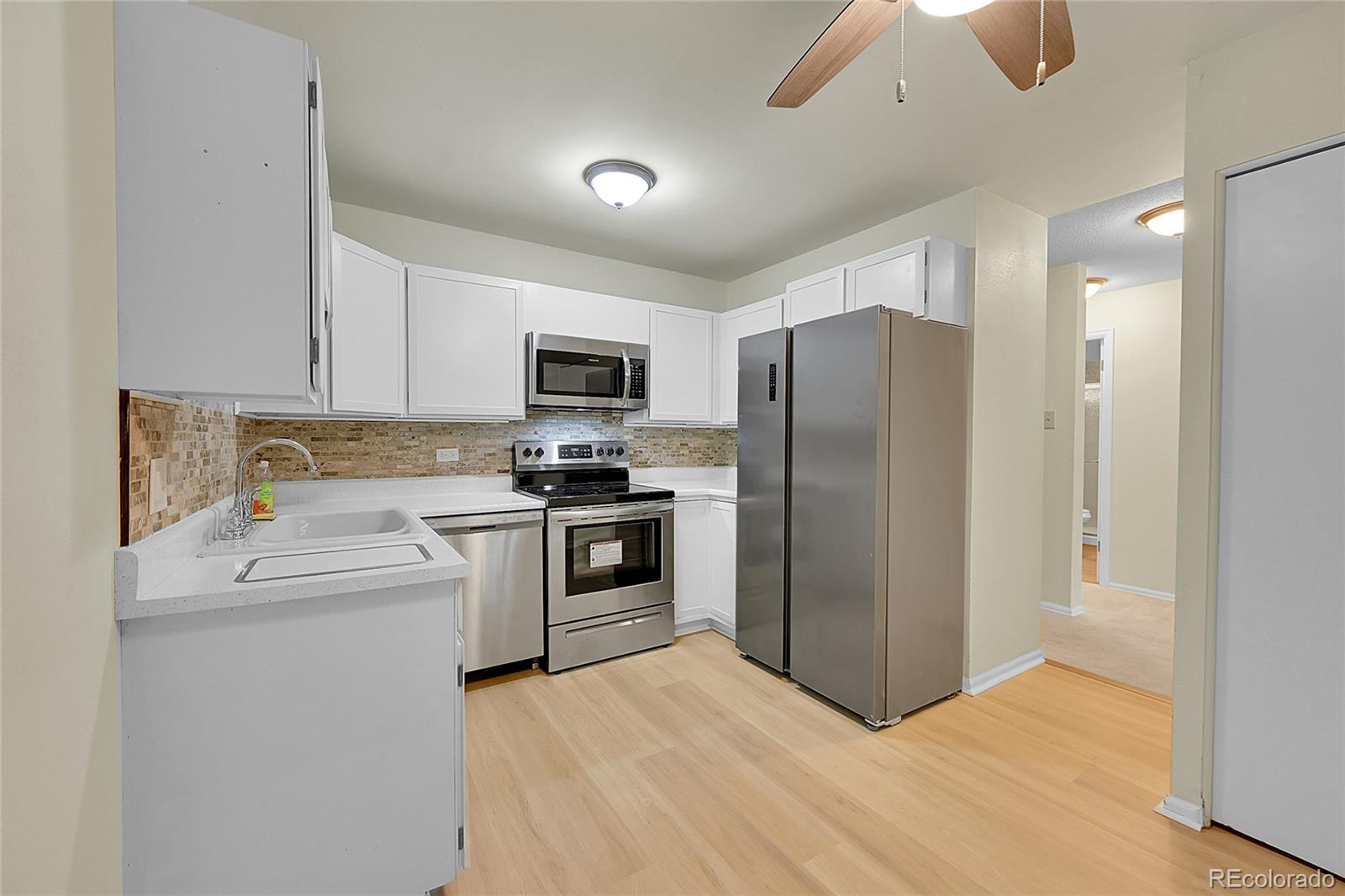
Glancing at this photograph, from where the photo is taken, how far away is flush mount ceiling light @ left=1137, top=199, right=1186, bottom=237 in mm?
3023

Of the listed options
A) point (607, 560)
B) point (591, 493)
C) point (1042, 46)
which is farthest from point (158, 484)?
point (1042, 46)

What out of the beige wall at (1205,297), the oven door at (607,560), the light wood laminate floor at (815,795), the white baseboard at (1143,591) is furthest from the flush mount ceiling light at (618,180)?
the white baseboard at (1143,591)

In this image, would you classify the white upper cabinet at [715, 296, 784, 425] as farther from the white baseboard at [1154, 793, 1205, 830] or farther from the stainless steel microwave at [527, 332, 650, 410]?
the white baseboard at [1154, 793, 1205, 830]

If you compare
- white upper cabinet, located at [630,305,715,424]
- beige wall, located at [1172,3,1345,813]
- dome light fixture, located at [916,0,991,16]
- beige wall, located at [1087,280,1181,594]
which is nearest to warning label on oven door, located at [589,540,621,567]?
white upper cabinet, located at [630,305,715,424]

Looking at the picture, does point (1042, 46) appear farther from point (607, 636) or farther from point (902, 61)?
point (607, 636)

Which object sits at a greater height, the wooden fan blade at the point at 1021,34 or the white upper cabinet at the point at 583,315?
the wooden fan blade at the point at 1021,34

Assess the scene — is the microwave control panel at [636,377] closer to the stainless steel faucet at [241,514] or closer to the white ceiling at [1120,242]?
the stainless steel faucet at [241,514]

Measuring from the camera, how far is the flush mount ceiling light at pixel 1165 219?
302 cm

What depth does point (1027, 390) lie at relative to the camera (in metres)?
2.99

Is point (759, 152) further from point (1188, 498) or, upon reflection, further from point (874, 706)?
point (874, 706)

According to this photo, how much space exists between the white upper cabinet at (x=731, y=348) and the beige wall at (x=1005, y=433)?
1.31 metres

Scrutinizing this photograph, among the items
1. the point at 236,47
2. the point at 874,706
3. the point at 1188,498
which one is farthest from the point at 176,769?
the point at 1188,498

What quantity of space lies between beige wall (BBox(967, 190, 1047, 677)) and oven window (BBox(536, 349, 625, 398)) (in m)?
2.01

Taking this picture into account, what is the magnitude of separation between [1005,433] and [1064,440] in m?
1.52
